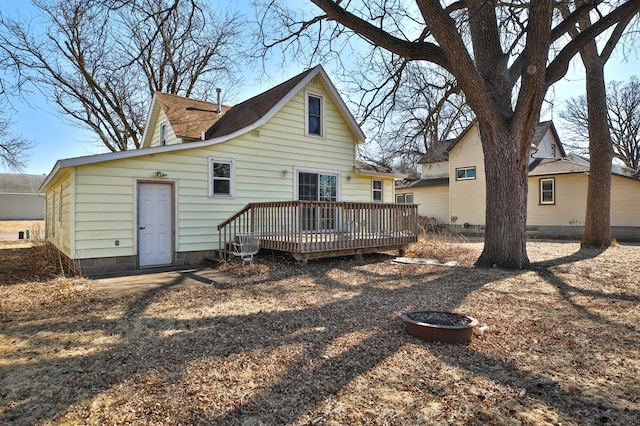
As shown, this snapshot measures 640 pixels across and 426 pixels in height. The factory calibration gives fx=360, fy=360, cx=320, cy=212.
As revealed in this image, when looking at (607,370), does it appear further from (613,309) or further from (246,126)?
(246,126)

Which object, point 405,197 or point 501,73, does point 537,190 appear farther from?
point 501,73

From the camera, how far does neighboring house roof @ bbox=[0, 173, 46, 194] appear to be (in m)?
40.3

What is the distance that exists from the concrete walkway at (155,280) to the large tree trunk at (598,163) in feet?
41.9

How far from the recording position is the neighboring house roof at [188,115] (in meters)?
12.9

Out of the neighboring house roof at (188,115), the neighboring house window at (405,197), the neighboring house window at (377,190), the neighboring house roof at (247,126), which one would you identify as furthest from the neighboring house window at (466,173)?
the neighboring house roof at (188,115)

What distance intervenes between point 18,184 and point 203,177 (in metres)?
44.6

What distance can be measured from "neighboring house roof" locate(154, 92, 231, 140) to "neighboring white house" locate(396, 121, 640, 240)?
9765mm

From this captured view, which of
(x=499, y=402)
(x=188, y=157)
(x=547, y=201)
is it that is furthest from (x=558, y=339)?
(x=547, y=201)

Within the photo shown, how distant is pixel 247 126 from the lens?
10.9m

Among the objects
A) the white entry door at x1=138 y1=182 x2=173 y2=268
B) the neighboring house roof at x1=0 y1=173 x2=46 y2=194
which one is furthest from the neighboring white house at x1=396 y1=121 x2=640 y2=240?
the neighboring house roof at x1=0 y1=173 x2=46 y2=194

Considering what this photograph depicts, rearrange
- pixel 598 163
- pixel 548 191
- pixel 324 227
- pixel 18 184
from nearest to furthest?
pixel 324 227, pixel 598 163, pixel 548 191, pixel 18 184

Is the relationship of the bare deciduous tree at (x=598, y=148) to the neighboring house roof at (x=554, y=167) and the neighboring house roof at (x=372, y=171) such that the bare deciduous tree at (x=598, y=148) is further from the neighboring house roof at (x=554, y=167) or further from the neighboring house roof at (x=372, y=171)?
the neighboring house roof at (x=372, y=171)

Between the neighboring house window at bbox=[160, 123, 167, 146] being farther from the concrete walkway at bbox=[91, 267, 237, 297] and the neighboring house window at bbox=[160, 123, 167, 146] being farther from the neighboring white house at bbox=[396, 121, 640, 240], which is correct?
the neighboring white house at bbox=[396, 121, 640, 240]

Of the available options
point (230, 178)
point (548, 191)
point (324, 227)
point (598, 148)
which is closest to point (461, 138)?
point (548, 191)
